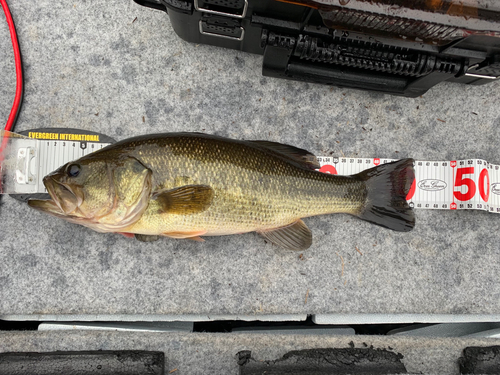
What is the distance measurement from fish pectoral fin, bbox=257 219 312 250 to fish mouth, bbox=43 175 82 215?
81 cm

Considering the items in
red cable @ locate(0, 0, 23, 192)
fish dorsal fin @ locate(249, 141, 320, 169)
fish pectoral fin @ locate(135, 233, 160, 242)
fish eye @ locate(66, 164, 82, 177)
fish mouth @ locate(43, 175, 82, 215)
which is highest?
red cable @ locate(0, 0, 23, 192)

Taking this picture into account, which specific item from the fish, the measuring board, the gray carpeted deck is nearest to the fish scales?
the fish

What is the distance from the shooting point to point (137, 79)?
1694 mm

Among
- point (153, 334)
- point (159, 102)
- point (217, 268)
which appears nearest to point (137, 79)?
point (159, 102)

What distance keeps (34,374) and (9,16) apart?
1686 millimetres

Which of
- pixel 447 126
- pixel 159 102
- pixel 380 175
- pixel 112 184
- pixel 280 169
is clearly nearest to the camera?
pixel 112 184

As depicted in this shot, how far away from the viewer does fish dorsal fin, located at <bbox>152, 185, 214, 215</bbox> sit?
1303mm

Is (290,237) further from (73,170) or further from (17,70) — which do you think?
(17,70)

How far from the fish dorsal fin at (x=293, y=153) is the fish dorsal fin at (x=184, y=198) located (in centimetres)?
38

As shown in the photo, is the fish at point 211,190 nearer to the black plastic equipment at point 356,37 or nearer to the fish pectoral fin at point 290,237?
the fish pectoral fin at point 290,237

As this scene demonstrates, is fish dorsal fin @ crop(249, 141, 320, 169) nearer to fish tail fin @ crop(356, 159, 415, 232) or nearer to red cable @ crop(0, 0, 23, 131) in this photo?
fish tail fin @ crop(356, 159, 415, 232)

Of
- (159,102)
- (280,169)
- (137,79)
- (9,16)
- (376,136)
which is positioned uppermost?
(9,16)

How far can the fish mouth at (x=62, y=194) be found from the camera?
1.26 metres

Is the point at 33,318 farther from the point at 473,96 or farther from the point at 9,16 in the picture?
the point at 473,96
